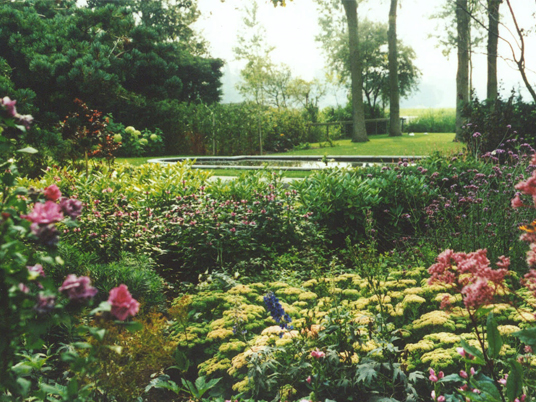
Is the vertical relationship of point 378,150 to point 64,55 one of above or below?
below

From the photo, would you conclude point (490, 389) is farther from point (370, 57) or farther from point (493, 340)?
point (370, 57)

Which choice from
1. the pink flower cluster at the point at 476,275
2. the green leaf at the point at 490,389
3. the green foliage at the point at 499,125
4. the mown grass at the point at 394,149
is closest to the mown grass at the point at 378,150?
the mown grass at the point at 394,149

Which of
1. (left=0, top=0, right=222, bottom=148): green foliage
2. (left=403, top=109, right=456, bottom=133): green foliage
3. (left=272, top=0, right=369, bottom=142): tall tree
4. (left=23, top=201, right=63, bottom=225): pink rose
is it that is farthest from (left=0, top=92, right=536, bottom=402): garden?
(left=403, top=109, right=456, bottom=133): green foliage

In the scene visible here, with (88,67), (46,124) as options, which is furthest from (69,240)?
(46,124)

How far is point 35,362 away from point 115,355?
0.37 meters

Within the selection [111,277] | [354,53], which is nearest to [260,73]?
[354,53]

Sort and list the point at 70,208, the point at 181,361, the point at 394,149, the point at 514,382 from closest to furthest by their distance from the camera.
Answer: the point at 70,208 → the point at 514,382 → the point at 181,361 → the point at 394,149

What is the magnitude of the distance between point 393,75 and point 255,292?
919 inches

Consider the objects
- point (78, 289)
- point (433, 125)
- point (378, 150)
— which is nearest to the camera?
point (78, 289)

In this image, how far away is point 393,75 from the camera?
963 inches

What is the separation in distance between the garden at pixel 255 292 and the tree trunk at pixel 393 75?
712 inches

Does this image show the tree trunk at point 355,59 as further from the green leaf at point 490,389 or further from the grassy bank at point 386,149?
the green leaf at point 490,389

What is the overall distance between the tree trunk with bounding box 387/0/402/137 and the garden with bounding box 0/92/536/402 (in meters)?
18.1

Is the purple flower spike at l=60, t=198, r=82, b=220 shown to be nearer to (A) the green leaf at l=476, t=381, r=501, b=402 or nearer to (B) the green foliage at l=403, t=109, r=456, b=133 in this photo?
(A) the green leaf at l=476, t=381, r=501, b=402
